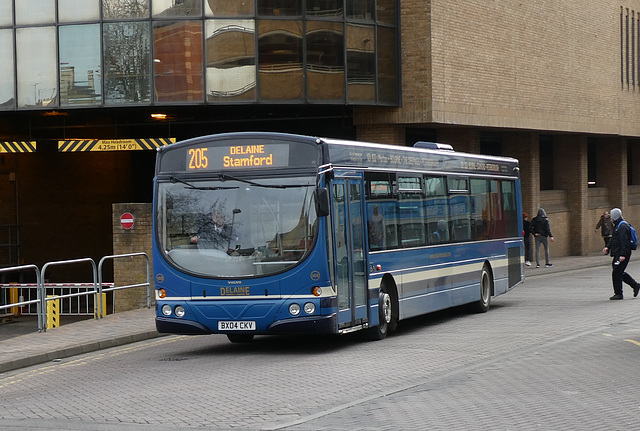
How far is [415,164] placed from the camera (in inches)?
681

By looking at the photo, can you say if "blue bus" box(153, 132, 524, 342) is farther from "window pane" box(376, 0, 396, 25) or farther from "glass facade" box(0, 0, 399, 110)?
"window pane" box(376, 0, 396, 25)

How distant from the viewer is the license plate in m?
14.0

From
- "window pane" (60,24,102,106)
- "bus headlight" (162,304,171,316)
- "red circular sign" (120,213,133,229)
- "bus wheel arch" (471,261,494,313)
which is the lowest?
"bus wheel arch" (471,261,494,313)

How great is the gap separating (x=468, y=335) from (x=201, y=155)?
4851 millimetres

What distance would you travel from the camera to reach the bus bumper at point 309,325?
13.8m

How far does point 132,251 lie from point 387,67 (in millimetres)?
10055

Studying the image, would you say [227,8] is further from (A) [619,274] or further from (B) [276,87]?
(A) [619,274]

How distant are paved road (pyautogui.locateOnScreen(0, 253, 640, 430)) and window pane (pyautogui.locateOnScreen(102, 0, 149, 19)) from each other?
12.0 meters

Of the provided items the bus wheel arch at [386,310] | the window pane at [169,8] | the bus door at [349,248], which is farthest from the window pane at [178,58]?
the bus door at [349,248]

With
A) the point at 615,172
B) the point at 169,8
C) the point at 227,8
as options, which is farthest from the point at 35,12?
the point at 615,172

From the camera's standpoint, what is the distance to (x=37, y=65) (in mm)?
27516

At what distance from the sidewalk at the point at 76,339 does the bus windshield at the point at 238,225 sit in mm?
2310

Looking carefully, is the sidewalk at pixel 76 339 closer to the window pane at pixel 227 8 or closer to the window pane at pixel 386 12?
the window pane at pixel 227 8

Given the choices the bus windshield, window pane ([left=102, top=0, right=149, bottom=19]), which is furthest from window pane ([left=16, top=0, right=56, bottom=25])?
the bus windshield
